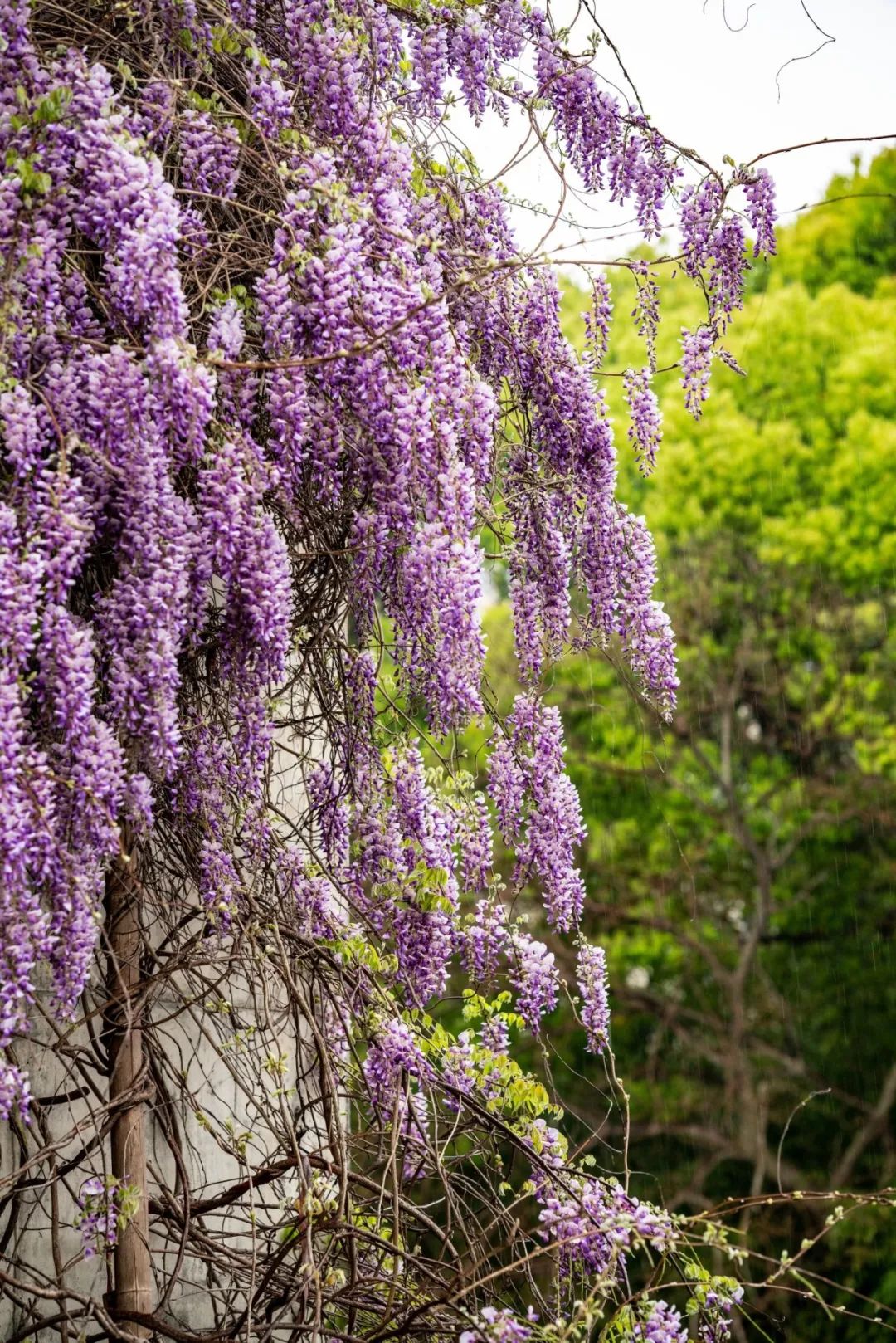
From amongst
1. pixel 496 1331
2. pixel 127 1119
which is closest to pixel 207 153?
pixel 127 1119

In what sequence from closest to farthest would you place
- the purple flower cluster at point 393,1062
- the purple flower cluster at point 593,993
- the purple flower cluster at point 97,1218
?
the purple flower cluster at point 97,1218, the purple flower cluster at point 393,1062, the purple flower cluster at point 593,993

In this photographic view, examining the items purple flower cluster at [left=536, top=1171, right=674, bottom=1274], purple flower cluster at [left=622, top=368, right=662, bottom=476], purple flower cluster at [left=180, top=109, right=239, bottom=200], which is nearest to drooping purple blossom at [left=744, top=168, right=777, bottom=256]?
purple flower cluster at [left=622, top=368, right=662, bottom=476]

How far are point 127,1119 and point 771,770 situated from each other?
936 cm

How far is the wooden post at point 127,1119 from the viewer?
235cm

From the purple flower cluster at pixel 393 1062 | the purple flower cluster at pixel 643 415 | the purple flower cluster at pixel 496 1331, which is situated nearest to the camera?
the purple flower cluster at pixel 496 1331

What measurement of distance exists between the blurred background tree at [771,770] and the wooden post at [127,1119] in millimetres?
8097

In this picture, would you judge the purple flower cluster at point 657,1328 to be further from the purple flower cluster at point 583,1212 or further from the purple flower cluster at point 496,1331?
the purple flower cluster at point 496,1331

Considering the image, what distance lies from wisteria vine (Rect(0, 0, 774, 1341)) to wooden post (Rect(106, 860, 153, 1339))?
0.08 meters

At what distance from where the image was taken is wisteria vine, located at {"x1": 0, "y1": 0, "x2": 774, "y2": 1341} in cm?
185

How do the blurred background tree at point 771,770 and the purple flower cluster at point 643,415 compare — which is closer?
the purple flower cluster at point 643,415

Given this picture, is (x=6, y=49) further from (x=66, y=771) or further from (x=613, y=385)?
(x=613, y=385)

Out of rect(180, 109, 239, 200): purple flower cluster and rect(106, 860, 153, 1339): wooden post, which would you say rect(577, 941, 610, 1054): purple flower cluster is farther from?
rect(180, 109, 239, 200): purple flower cluster

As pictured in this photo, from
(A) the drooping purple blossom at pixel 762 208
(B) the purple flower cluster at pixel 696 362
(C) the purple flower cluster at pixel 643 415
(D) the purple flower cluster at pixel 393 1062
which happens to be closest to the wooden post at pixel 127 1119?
→ (D) the purple flower cluster at pixel 393 1062

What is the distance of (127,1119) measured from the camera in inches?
94.6
